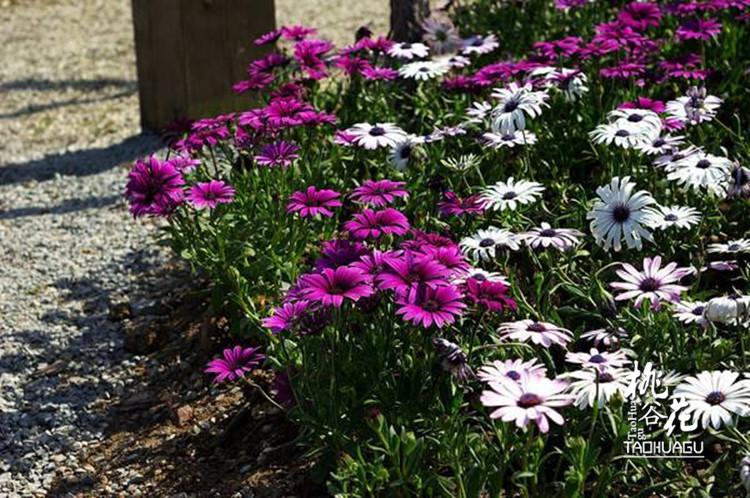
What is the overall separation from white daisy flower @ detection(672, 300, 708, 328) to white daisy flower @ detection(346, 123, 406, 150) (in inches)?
46.1

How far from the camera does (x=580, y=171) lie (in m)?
4.43

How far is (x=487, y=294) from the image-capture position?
2.71 metres

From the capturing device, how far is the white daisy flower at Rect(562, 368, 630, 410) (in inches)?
95.3

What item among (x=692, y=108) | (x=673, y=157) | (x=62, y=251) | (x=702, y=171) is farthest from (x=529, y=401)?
(x=62, y=251)

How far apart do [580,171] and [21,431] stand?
2.39 m

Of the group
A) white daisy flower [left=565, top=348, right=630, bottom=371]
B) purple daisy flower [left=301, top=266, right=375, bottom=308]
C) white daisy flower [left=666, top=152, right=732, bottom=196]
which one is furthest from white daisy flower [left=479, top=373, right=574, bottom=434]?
white daisy flower [left=666, top=152, right=732, bottom=196]

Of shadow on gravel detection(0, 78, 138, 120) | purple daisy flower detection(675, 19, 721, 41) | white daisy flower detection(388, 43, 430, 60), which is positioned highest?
purple daisy flower detection(675, 19, 721, 41)

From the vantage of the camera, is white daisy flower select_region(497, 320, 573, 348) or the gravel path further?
the gravel path

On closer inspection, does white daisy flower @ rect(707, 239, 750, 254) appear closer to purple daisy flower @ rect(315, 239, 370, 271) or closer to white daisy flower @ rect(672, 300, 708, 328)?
white daisy flower @ rect(672, 300, 708, 328)

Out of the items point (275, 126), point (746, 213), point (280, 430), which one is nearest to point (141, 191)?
point (275, 126)

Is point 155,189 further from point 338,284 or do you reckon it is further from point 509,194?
point 509,194

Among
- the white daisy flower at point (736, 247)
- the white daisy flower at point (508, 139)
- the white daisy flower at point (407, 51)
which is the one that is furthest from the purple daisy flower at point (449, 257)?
the white daisy flower at point (407, 51)

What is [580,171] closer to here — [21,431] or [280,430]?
[280,430]

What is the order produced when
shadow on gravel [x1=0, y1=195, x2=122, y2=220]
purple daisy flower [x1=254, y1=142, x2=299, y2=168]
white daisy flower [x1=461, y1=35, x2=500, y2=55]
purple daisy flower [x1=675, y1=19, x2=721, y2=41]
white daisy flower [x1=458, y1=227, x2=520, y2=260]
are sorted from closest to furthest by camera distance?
1. white daisy flower [x1=458, y1=227, x2=520, y2=260]
2. purple daisy flower [x1=254, y1=142, x2=299, y2=168]
3. purple daisy flower [x1=675, y1=19, x2=721, y2=41]
4. white daisy flower [x1=461, y1=35, x2=500, y2=55]
5. shadow on gravel [x1=0, y1=195, x2=122, y2=220]
